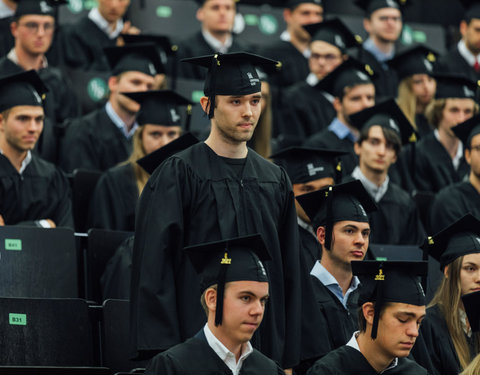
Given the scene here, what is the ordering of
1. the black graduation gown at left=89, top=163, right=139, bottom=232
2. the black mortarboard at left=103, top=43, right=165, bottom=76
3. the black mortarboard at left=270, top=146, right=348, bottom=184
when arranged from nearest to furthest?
the black mortarboard at left=270, top=146, right=348, bottom=184
the black graduation gown at left=89, top=163, right=139, bottom=232
the black mortarboard at left=103, top=43, right=165, bottom=76

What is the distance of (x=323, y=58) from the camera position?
9867 mm

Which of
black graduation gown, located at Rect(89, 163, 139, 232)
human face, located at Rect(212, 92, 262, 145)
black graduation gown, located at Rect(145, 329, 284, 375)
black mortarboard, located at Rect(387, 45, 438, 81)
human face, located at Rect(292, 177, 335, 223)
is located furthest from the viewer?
black mortarboard, located at Rect(387, 45, 438, 81)

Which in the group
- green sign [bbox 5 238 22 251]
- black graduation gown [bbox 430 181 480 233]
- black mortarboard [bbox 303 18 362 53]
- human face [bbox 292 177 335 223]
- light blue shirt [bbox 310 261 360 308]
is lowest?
light blue shirt [bbox 310 261 360 308]

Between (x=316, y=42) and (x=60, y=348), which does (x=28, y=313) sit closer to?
(x=60, y=348)

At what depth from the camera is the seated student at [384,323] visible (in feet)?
16.1

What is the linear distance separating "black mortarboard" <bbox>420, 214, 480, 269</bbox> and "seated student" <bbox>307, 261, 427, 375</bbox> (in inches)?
33.1

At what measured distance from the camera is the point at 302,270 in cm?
A: 497

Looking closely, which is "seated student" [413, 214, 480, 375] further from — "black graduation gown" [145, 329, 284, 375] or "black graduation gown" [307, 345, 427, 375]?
"black graduation gown" [145, 329, 284, 375]

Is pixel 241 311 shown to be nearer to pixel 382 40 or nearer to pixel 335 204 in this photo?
pixel 335 204

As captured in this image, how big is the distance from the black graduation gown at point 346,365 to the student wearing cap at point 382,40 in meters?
5.91

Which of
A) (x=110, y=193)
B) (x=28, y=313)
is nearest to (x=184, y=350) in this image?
(x=28, y=313)

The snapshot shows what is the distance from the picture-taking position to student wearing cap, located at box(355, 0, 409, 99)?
1071 centimetres

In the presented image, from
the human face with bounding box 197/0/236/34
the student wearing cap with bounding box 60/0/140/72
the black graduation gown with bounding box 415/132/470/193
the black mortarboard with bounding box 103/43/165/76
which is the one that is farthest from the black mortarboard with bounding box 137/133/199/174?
the student wearing cap with bounding box 60/0/140/72

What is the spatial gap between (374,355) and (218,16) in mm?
5751
